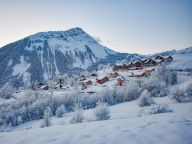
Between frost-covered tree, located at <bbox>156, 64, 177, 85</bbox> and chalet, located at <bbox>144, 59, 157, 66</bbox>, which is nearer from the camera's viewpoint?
frost-covered tree, located at <bbox>156, 64, 177, 85</bbox>

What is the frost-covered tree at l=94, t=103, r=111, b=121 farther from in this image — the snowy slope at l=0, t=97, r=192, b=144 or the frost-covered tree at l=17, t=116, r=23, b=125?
the frost-covered tree at l=17, t=116, r=23, b=125

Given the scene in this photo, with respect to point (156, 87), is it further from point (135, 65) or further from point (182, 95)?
point (135, 65)

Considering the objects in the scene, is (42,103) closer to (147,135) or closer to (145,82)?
(145,82)

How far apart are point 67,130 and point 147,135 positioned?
3.69 metres

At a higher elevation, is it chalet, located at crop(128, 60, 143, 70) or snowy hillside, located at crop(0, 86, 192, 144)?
chalet, located at crop(128, 60, 143, 70)

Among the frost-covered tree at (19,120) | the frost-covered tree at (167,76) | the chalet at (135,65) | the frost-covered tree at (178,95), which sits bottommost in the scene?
the frost-covered tree at (19,120)

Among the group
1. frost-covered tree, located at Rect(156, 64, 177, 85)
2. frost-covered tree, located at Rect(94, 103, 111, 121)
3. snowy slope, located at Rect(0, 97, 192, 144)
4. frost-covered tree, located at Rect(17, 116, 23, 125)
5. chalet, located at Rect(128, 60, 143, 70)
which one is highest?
chalet, located at Rect(128, 60, 143, 70)

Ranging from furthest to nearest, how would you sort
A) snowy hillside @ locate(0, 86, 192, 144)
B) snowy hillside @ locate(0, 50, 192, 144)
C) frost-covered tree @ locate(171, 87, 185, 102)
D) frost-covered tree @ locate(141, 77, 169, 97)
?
frost-covered tree @ locate(141, 77, 169, 97), frost-covered tree @ locate(171, 87, 185, 102), snowy hillside @ locate(0, 50, 192, 144), snowy hillside @ locate(0, 86, 192, 144)

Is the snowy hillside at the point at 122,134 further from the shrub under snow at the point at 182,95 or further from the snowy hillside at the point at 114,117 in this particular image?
the shrub under snow at the point at 182,95

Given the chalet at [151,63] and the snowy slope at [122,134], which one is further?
the chalet at [151,63]

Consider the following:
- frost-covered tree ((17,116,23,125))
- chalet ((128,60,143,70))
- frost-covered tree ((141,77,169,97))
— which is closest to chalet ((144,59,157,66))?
chalet ((128,60,143,70))

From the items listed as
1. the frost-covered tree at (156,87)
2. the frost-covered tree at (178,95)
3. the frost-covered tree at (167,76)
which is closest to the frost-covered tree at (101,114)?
the frost-covered tree at (178,95)

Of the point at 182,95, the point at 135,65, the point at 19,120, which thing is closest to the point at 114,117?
the point at 182,95

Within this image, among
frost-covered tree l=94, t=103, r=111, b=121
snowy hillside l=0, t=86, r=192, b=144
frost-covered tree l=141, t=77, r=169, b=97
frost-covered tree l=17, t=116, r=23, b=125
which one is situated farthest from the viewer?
frost-covered tree l=141, t=77, r=169, b=97
